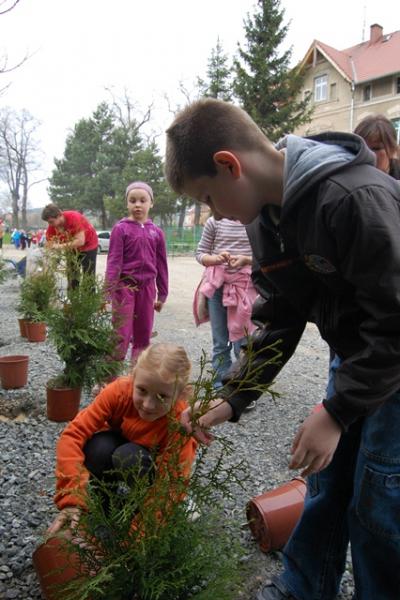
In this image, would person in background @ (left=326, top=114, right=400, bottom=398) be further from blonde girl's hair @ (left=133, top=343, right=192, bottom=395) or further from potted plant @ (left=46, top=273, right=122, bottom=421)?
potted plant @ (left=46, top=273, right=122, bottom=421)

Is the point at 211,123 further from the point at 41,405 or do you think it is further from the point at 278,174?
the point at 41,405

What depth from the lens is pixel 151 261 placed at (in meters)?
4.29

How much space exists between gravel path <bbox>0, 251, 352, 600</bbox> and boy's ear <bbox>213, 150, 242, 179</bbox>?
3.71 feet

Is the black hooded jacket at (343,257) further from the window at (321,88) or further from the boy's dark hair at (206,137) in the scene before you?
the window at (321,88)

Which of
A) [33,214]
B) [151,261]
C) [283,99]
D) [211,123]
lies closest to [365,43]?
[283,99]

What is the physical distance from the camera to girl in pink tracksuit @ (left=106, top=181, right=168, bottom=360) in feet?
13.5

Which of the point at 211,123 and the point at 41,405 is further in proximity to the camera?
the point at 41,405

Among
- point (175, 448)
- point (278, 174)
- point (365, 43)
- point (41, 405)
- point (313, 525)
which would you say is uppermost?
point (365, 43)

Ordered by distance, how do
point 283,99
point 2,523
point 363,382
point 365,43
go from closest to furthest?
point 363,382
point 2,523
point 283,99
point 365,43

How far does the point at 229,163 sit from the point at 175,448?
0.75 metres

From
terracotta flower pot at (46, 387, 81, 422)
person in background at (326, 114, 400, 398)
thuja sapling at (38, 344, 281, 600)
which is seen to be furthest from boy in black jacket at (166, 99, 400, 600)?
terracotta flower pot at (46, 387, 81, 422)

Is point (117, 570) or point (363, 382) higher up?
point (363, 382)

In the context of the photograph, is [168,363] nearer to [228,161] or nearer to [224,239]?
[228,161]

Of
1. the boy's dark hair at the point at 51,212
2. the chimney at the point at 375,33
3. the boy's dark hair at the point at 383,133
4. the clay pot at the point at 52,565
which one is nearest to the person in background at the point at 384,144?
the boy's dark hair at the point at 383,133
